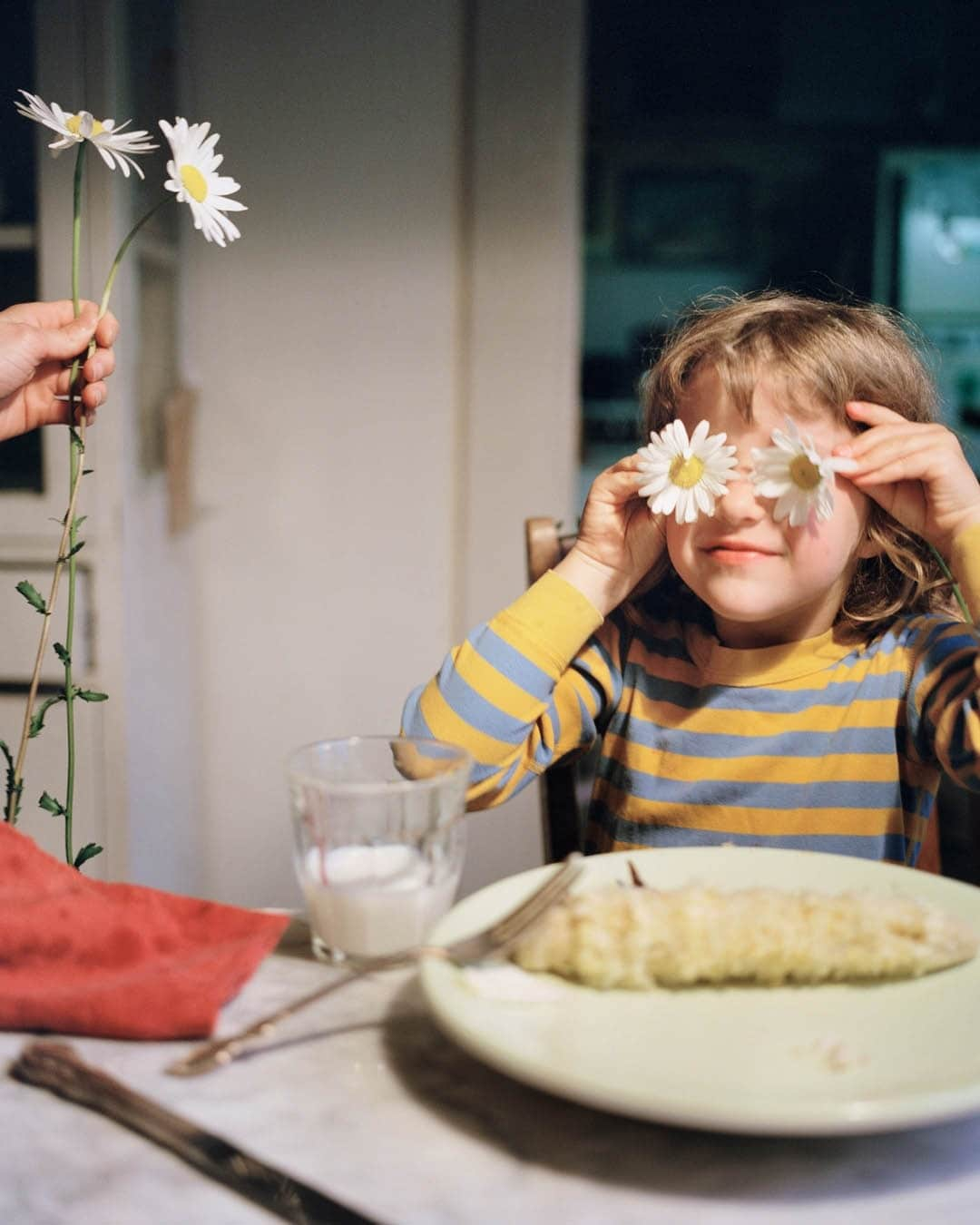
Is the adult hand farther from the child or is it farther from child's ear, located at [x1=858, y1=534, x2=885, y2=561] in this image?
child's ear, located at [x1=858, y1=534, x2=885, y2=561]

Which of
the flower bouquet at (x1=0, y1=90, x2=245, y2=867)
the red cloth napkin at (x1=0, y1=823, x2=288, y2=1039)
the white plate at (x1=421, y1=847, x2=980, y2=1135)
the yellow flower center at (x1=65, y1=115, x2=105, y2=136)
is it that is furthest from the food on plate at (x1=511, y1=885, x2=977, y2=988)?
the yellow flower center at (x1=65, y1=115, x2=105, y2=136)

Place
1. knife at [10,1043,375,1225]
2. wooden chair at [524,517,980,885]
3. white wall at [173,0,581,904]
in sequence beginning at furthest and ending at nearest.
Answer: white wall at [173,0,581,904], wooden chair at [524,517,980,885], knife at [10,1043,375,1225]

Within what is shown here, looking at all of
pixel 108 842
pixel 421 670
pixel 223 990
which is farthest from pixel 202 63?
pixel 223 990

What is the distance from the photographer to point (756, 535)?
1009mm

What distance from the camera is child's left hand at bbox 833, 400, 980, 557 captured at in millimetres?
1016

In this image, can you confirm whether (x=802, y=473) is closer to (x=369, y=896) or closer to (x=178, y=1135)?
(x=369, y=896)

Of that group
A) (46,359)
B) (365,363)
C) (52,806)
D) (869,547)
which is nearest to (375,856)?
(52,806)

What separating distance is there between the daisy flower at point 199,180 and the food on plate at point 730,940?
50 centimetres

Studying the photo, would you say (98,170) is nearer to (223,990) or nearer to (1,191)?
(1,191)

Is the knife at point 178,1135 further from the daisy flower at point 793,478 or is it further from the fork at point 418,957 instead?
the daisy flower at point 793,478

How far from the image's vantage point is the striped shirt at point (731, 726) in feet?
3.51

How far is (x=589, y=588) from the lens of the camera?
1122 millimetres

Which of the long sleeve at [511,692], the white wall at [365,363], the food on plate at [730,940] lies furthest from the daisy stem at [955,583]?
the white wall at [365,363]

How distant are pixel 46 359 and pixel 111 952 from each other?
1.78 feet
